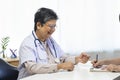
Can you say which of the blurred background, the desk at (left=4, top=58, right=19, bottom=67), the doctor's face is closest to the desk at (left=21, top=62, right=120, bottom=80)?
the doctor's face

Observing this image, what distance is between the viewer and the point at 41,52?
242cm

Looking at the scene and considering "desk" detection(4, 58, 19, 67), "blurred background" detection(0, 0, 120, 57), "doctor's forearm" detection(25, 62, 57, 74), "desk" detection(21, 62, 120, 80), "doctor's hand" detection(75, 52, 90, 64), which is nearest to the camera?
"desk" detection(21, 62, 120, 80)

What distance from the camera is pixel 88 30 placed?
426 centimetres

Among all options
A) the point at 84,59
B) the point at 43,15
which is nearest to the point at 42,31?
the point at 43,15

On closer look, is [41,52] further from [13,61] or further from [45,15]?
[13,61]

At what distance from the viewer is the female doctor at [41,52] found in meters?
2.27

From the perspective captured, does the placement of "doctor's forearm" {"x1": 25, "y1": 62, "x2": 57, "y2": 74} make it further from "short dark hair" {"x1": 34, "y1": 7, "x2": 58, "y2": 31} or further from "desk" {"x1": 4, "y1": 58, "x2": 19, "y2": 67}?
"desk" {"x1": 4, "y1": 58, "x2": 19, "y2": 67}

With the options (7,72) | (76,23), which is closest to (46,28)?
(7,72)

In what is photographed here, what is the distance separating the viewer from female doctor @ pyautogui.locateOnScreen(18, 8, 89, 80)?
7.45ft

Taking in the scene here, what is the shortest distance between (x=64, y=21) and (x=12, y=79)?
6.72 ft

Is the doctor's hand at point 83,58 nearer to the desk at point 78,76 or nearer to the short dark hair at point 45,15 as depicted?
the desk at point 78,76

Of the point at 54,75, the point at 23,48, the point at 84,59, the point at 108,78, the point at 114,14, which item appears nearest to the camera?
the point at 108,78

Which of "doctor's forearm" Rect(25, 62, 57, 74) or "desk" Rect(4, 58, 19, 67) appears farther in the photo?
"desk" Rect(4, 58, 19, 67)

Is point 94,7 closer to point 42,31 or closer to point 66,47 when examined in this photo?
point 66,47
